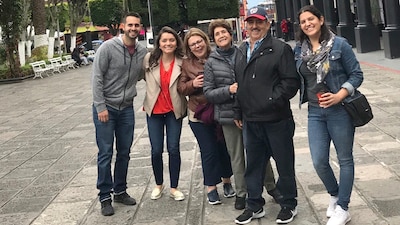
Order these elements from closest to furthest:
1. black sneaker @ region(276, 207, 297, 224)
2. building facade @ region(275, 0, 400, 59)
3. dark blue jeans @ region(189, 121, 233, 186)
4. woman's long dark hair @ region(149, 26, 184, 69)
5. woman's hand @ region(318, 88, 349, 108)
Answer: woman's hand @ region(318, 88, 349, 108), black sneaker @ region(276, 207, 297, 224), dark blue jeans @ region(189, 121, 233, 186), woman's long dark hair @ region(149, 26, 184, 69), building facade @ region(275, 0, 400, 59)

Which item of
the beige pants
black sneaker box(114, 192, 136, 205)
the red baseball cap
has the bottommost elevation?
black sneaker box(114, 192, 136, 205)

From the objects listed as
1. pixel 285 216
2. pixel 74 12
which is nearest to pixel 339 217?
pixel 285 216

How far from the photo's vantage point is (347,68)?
3.62m

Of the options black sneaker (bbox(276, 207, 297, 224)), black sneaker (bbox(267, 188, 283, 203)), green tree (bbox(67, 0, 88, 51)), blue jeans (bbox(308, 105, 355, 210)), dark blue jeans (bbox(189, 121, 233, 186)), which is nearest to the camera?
blue jeans (bbox(308, 105, 355, 210))

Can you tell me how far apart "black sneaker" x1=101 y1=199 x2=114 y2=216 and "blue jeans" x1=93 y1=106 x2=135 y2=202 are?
37 mm

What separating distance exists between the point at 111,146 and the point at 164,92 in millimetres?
686

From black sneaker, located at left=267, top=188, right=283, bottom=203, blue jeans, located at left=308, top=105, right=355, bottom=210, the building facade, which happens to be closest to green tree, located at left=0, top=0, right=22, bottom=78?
the building facade

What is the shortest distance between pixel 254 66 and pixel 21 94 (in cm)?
1431

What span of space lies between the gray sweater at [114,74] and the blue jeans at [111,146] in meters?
0.12

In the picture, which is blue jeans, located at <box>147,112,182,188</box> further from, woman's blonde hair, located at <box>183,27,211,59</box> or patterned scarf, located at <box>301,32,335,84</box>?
patterned scarf, located at <box>301,32,335,84</box>

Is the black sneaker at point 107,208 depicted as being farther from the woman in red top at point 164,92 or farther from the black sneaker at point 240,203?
the black sneaker at point 240,203

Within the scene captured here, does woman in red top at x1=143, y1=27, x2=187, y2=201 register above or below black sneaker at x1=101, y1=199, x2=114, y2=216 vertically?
above

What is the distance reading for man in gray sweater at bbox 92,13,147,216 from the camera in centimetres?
445

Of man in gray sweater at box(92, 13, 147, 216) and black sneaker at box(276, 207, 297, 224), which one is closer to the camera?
black sneaker at box(276, 207, 297, 224)
